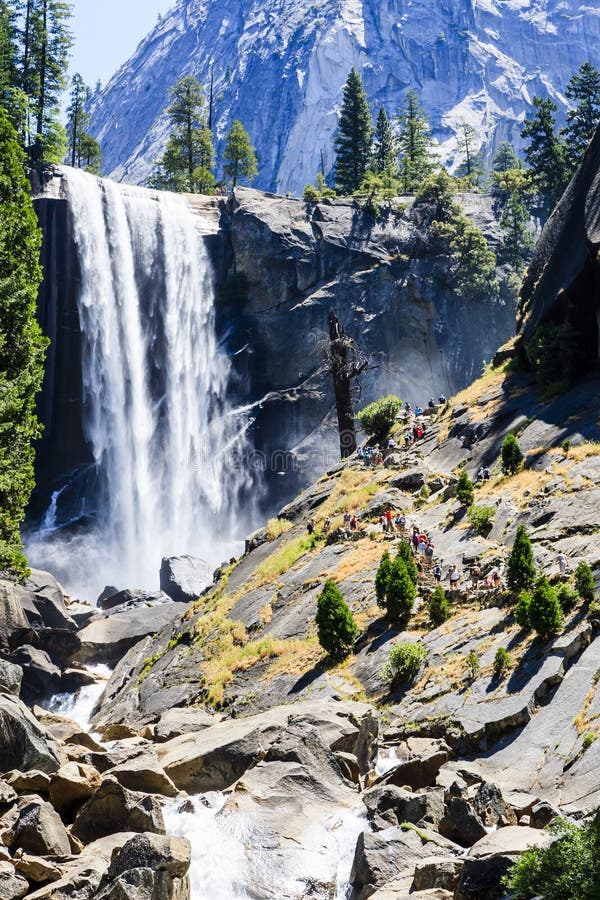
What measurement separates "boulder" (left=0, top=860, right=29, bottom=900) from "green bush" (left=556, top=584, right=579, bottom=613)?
12563 millimetres

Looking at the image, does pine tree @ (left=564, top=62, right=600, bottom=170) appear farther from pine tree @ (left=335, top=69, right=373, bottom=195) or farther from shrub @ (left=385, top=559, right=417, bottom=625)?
shrub @ (left=385, top=559, right=417, bottom=625)

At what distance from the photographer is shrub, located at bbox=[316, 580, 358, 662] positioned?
2334cm

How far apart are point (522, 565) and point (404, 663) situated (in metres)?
3.90

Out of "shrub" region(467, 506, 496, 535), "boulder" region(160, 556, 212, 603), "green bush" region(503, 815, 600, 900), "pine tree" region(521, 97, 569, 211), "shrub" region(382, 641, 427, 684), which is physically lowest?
"boulder" region(160, 556, 212, 603)

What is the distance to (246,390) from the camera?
5919 cm

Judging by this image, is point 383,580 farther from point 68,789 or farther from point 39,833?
point 39,833

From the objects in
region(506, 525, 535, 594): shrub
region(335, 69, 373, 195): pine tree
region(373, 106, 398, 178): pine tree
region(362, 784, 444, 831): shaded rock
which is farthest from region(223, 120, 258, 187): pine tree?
region(362, 784, 444, 831): shaded rock

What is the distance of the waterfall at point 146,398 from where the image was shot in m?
54.2

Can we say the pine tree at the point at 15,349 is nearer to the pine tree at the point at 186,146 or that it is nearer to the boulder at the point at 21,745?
the boulder at the point at 21,745

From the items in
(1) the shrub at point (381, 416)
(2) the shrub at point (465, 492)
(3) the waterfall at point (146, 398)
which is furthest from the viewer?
(3) the waterfall at point (146, 398)

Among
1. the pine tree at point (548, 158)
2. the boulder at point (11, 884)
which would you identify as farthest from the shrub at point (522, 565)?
the pine tree at point (548, 158)

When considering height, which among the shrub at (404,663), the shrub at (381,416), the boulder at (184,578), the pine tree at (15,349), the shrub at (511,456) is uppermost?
the pine tree at (15,349)

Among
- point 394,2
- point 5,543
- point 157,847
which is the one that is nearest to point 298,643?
point 5,543

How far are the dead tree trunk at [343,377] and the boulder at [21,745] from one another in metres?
25.5
